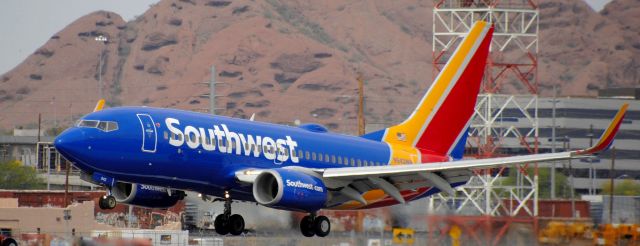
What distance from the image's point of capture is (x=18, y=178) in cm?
12050

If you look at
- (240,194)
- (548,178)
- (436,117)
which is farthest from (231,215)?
(548,178)

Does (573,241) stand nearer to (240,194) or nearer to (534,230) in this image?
(534,230)

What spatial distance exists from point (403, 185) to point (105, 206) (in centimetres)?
1234

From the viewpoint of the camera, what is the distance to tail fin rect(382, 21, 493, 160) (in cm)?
5966

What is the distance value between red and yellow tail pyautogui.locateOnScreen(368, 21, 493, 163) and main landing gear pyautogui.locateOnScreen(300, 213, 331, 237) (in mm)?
6950

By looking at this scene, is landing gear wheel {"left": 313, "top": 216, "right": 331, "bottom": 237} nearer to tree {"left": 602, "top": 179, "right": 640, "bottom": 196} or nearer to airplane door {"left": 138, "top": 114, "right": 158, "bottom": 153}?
airplane door {"left": 138, "top": 114, "right": 158, "bottom": 153}

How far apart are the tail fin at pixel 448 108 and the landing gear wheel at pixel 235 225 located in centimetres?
837

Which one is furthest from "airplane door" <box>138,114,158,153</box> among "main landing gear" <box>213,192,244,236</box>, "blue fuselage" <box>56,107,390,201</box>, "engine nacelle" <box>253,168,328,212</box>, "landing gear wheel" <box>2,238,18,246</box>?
"landing gear wheel" <box>2,238,18,246</box>

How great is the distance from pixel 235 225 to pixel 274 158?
3126mm

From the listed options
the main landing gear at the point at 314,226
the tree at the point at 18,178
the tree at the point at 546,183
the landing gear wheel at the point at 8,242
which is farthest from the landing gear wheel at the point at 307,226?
the tree at the point at 18,178

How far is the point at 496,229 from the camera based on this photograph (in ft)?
173

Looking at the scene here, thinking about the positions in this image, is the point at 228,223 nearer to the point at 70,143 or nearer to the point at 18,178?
the point at 70,143

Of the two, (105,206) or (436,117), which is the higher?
(436,117)

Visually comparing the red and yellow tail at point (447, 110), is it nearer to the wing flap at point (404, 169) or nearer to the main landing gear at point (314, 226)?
the wing flap at point (404, 169)
